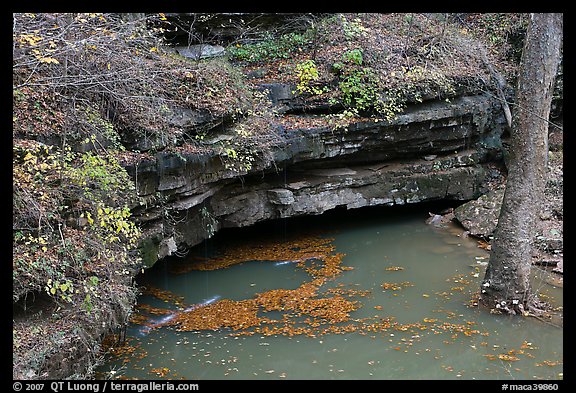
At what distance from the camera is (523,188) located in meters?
7.88

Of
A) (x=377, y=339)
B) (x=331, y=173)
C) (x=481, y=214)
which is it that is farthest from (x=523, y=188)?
(x=331, y=173)

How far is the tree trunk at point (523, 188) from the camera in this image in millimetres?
7664

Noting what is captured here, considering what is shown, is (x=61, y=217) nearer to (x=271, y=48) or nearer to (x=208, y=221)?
(x=208, y=221)

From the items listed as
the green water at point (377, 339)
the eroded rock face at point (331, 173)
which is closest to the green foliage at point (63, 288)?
the green water at point (377, 339)

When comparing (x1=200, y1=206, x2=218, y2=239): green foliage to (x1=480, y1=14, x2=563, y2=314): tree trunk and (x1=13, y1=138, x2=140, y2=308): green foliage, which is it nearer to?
(x1=13, y1=138, x2=140, y2=308): green foliage

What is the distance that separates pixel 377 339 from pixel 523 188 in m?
3.24

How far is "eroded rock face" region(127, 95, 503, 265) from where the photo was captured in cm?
934

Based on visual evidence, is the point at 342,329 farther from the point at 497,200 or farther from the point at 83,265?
the point at 497,200

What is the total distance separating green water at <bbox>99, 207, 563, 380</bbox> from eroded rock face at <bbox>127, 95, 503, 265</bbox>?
137 centimetres

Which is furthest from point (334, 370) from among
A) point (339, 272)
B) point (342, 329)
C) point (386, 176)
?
point (386, 176)

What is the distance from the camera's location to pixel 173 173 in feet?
30.0

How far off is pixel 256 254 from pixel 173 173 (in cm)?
331

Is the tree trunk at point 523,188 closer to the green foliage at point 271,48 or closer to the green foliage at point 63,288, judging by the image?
the green foliage at point 63,288

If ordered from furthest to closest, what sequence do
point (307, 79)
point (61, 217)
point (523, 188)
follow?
1. point (307, 79)
2. point (523, 188)
3. point (61, 217)
